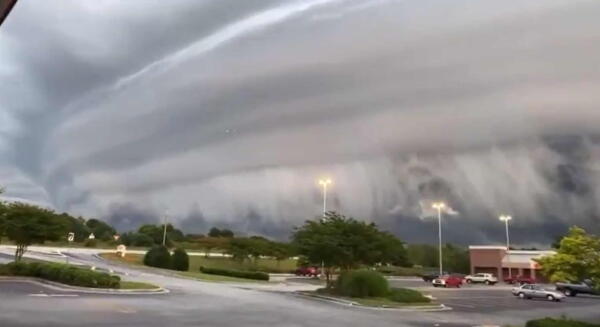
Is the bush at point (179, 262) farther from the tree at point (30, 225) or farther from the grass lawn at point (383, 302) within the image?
the grass lawn at point (383, 302)

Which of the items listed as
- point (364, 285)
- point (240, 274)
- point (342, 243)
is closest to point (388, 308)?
point (364, 285)

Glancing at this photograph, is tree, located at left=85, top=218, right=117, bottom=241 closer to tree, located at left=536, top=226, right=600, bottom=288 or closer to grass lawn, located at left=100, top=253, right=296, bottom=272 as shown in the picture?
grass lawn, located at left=100, top=253, right=296, bottom=272

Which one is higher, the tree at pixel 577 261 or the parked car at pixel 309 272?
the tree at pixel 577 261

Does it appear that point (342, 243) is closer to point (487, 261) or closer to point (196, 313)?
point (196, 313)

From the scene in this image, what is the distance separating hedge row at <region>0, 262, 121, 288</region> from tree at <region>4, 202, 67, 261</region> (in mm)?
2567

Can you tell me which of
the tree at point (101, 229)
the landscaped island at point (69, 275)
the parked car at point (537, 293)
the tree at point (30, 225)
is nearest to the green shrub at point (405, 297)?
the landscaped island at point (69, 275)

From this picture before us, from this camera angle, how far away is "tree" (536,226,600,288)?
2242cm

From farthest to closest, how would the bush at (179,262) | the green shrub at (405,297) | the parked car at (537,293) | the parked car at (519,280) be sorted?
the parked car at (519,280)
the bush at (179,262)
the parked car at (537,293)
the green shrub at (405,297)

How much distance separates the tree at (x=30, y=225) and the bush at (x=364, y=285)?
21.9 meters

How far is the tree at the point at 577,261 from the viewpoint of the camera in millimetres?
22422

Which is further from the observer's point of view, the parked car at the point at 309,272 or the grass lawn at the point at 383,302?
the parked car at the point at 309,272

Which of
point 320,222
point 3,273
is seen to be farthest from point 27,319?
point 320,222

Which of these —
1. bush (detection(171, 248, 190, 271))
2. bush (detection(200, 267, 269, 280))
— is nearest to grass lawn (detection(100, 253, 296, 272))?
bush (detection(171, 248, 190, 271))

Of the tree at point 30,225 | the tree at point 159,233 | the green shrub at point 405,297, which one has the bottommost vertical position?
the green shrub at point 405,297
